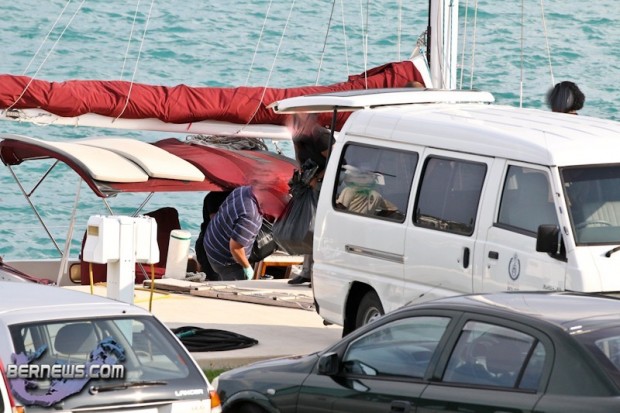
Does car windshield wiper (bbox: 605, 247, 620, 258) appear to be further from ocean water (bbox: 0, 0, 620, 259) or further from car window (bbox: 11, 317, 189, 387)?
ocean water (bbox: 0, 0, 620, 259)

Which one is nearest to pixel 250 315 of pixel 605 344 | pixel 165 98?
pixel 165 98

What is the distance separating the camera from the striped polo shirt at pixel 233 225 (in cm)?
1788

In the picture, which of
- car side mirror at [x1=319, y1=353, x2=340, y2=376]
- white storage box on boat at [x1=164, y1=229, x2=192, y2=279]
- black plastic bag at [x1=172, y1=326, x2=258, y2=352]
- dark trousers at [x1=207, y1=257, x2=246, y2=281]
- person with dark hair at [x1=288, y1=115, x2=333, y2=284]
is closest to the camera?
car side mirror at [x1=319, y1=353, x2=340, y2=376]

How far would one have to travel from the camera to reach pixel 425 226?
13.0m

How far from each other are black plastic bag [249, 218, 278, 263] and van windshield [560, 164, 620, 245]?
6.92m

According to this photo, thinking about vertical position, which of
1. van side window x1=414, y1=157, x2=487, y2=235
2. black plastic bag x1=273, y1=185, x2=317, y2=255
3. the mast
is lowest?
black plastic bag x1=273, y1=185, x2=317, y2=255

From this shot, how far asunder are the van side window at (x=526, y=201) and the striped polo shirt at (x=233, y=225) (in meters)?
5.85

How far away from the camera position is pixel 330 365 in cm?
924

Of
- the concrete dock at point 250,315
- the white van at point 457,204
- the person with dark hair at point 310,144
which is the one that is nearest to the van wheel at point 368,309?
the white van at point 457,204

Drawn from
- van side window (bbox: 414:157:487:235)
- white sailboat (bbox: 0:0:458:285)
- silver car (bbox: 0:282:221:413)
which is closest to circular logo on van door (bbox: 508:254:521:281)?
van side window (bbox: 414:157:487:235)

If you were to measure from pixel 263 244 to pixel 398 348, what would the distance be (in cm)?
974

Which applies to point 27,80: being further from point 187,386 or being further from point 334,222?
point 187,386

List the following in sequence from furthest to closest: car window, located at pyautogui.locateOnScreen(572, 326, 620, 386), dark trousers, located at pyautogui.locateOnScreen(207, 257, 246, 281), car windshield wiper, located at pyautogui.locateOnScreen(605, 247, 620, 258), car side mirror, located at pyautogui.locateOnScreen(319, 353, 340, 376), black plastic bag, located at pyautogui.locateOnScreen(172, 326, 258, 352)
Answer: dark trousers, located at pyautogui.locateOnScreen(207, 257, 246, 281) → black plastic bag, located at pyautogui.locateOnScreen(172, 326, 258, 352) → car windshield wiper, located at pyautogui.locateOnScreen(605, 247, 620, 258) → car side mirror, located at pyautogui.locateOnScreen(319, 353, 340, 376) → car window, located at pyautogui.locateOnScreen(572, 326, 620, 386)

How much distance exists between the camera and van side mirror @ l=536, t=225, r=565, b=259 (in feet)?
38.4
